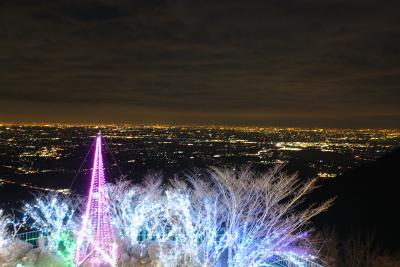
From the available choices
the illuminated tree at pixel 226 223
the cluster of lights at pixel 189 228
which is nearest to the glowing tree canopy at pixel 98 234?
the cluster of lights at pixel 189 228

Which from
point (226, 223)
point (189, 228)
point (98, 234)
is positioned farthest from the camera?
point (226, 223)

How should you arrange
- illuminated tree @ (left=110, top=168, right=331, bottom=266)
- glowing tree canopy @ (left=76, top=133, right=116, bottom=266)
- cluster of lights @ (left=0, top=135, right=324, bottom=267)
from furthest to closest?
illuminated tree @ (left=110, top=168, right=331, bottom=266) < cluster of lights @ (left=0, top=135, right=324, bottom=267) < glowing tree canopy @ (left=76, top=133, right=116, bottom=266)

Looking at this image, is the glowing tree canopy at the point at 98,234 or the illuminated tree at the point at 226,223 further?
the illuminated tree at the point at 226,223

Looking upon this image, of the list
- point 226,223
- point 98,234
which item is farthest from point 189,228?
point 98,234

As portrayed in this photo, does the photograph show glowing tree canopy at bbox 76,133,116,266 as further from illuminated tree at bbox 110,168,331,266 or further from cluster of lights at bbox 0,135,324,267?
illuminated tree at bbox 110,168,331,266

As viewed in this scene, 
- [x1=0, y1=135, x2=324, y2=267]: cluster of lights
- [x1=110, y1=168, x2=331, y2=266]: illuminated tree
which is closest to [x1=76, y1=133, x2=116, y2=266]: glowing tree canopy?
[x1=0, y1=135, x2=324, y2=267]: cluster of lights

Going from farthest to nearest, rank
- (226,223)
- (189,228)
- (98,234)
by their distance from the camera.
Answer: (226,223) → (189,228) → (98,234)

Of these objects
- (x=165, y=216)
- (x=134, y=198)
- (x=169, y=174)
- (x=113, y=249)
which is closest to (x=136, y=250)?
(x=113, y=249)

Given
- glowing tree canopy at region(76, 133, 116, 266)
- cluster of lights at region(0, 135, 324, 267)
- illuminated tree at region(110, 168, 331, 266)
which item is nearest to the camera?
glowing tree canopy at region(76, 133, 116, 266)

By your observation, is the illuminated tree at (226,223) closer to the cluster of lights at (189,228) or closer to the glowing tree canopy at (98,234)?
the cluster of lights at (189,228)

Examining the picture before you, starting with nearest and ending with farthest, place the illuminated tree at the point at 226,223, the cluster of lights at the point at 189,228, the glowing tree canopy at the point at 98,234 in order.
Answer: the glowing tree canopy at the point at 98,234, the cluster of lights at the point at 189,228, the illuminated tree at the point at 226,223

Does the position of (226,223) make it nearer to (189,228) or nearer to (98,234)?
(189,228)

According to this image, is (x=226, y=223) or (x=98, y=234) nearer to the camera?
(x=98, y=234)
